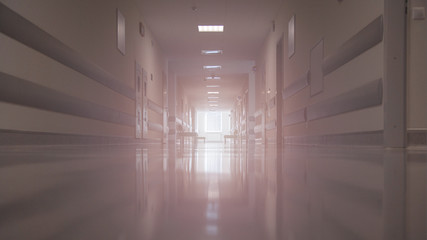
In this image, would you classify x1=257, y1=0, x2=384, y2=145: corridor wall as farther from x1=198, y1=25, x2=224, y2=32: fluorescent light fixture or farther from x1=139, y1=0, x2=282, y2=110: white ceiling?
x1=198, y1=25, x2=224, y2=32: fluorescent light fixture

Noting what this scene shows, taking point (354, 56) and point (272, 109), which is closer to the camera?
point (354, 56)

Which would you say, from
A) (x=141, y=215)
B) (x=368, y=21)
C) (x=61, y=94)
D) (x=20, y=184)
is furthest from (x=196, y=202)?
(x=61, y=94)

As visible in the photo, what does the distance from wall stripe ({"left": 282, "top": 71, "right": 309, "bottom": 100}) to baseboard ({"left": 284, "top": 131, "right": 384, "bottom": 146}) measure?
0.95m

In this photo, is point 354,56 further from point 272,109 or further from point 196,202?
point 272,109

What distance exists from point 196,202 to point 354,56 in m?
3.68

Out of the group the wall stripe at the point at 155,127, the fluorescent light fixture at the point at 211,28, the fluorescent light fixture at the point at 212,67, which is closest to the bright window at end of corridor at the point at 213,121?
the fluorescent light fixture at the point at 212,67

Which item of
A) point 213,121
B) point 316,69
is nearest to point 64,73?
point 316,69

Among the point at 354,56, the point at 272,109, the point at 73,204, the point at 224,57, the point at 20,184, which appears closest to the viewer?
the point at 73,204

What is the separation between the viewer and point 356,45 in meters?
3.54

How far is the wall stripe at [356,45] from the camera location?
122 inches

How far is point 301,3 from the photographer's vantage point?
18.5 feet

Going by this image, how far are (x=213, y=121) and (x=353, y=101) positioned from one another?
33272mm

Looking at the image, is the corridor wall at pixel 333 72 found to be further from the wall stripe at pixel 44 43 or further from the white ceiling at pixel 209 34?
the wall stripe at pixel 44 43

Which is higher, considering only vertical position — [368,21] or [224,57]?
[224,57]
